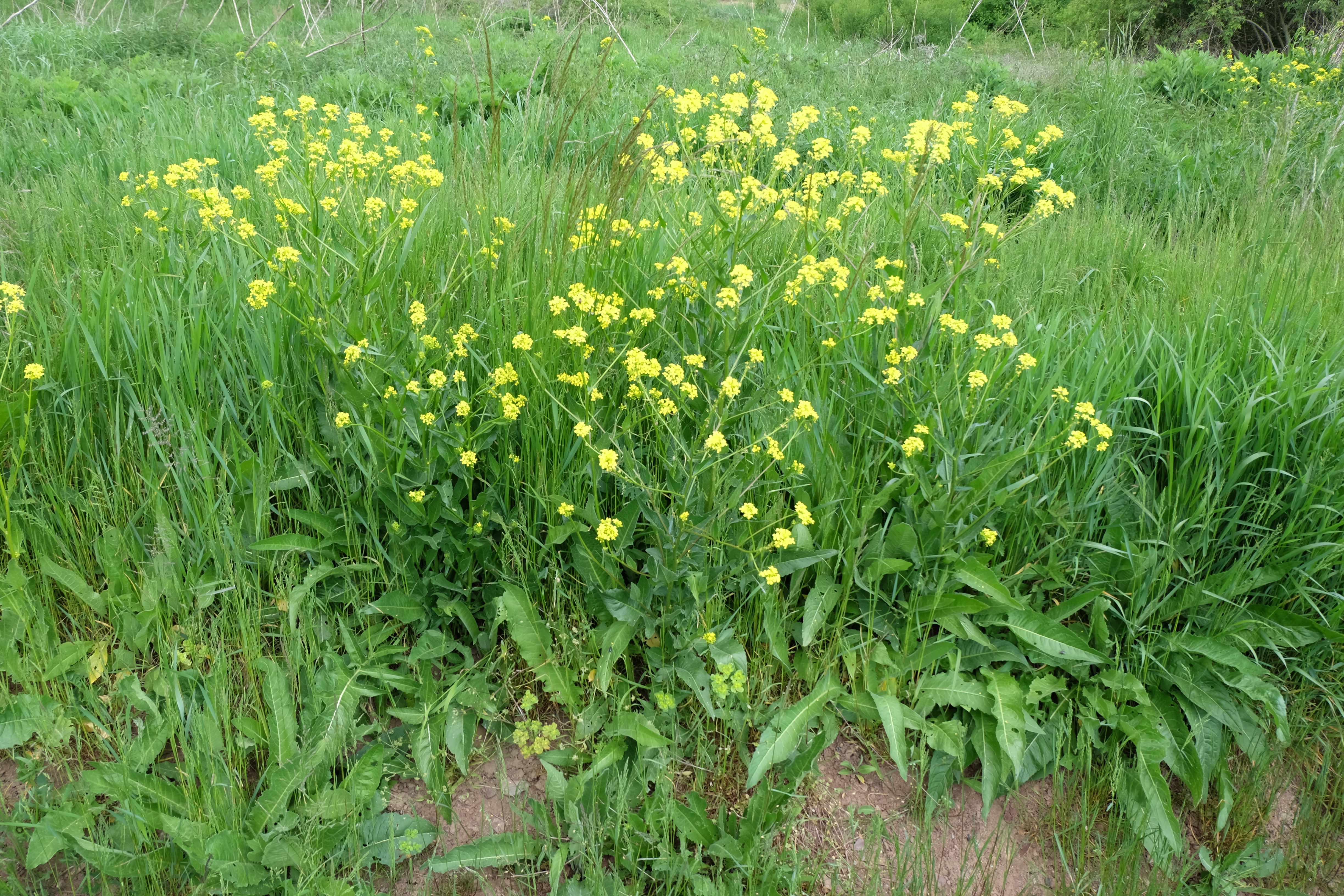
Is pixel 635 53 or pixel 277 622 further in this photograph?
pixel 635 53

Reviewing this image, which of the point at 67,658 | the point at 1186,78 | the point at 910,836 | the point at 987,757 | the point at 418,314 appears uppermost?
the point at 418,314

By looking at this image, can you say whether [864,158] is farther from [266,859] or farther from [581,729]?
[266,859]

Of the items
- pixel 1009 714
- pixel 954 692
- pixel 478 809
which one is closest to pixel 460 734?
pixel 478 809

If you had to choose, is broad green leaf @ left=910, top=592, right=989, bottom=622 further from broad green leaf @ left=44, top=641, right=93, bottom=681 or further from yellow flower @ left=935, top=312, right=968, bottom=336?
broad green leaf @ left=44, top=641, right=93, bottom=681

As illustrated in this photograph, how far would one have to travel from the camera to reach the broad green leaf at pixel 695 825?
5.90 ft

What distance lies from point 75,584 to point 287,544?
533 mm

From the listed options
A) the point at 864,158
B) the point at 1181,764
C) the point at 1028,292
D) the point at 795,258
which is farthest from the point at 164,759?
the point at 864,158

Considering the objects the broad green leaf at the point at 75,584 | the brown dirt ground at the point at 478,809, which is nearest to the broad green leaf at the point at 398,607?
the brown dirt ground at the point at 478,809

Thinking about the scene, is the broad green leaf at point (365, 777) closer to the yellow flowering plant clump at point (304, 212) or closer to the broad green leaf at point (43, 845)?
the broad green leaf at point (43, 845)

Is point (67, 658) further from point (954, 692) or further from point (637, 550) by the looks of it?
point (954, 692)

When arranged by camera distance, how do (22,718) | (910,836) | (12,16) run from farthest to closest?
(12,16)
(910,836)
(22,718)

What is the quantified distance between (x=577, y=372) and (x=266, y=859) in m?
1.20

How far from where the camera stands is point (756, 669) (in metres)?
2.11

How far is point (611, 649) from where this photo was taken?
2012mm
